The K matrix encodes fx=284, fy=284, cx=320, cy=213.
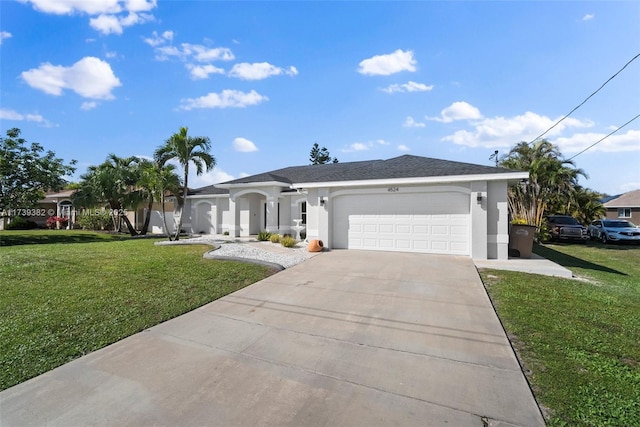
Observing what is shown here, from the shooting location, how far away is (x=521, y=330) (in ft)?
14.5

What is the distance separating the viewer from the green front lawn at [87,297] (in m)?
3.90

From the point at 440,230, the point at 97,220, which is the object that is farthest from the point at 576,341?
the point at 97,220

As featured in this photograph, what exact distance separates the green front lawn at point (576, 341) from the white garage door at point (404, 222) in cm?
306

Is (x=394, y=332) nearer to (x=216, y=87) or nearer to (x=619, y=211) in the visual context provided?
(x=216, y=87)

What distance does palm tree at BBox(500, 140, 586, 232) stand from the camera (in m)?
19.5

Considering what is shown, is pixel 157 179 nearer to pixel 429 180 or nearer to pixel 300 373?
pixel 429 180

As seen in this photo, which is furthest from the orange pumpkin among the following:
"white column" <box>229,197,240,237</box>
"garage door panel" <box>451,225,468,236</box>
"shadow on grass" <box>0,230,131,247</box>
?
"shadow on grass" <box>0,230,131,247</box>

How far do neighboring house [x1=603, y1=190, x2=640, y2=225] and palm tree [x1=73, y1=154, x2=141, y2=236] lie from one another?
47565 mm

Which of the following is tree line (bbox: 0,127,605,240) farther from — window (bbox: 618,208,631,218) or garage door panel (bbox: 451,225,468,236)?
garage door panel (bbox: 451,225,468,236)

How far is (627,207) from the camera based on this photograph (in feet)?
103

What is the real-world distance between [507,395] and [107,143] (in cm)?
2447

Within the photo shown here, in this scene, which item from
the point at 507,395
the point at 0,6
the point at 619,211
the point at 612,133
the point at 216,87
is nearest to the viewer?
the point at 507,395

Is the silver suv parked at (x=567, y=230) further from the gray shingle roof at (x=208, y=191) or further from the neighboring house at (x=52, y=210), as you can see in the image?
the neighboring house at (x=52, y=210)

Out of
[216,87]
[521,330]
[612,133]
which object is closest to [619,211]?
[612,133]
